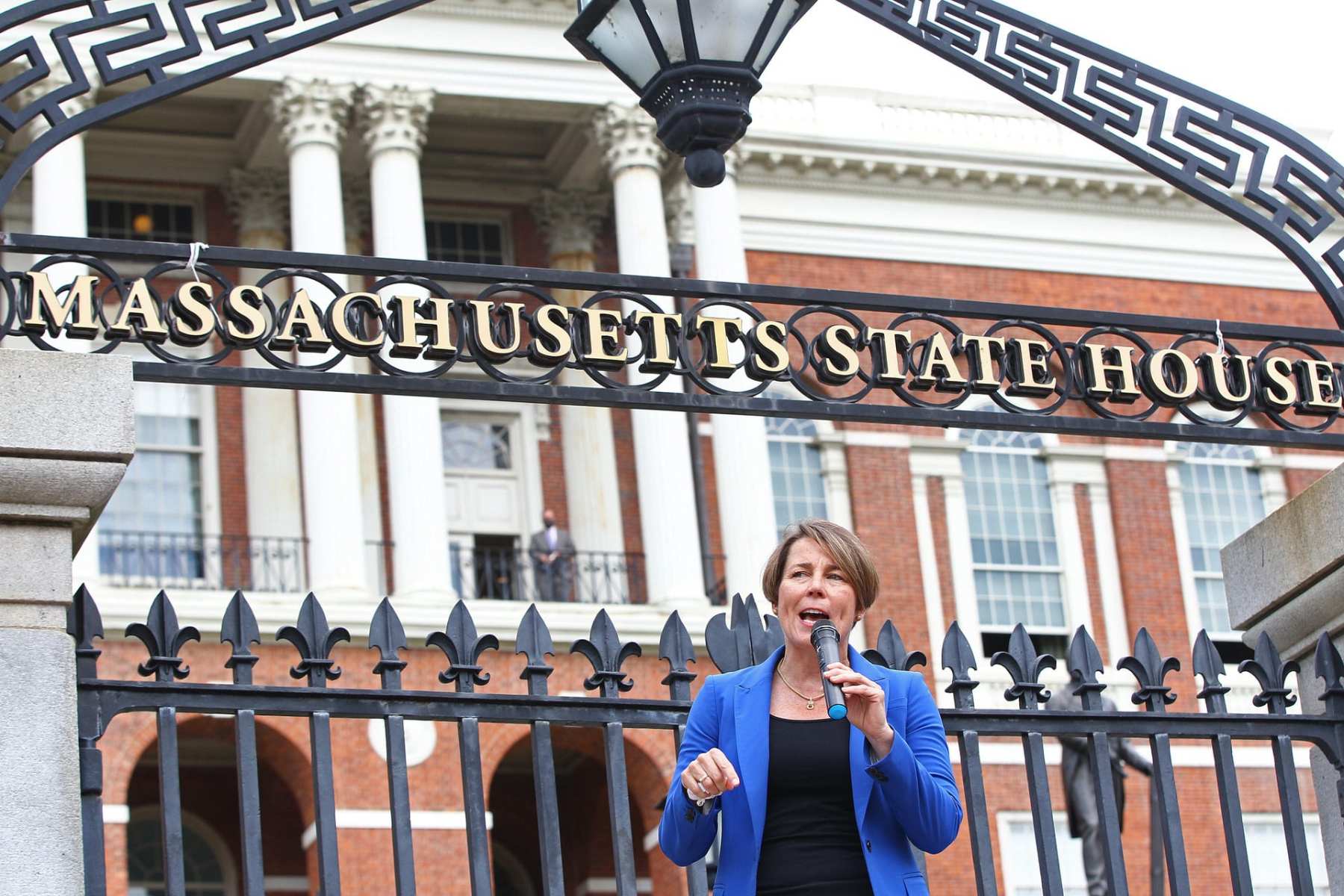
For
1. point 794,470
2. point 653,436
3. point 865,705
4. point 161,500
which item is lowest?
point 865,705

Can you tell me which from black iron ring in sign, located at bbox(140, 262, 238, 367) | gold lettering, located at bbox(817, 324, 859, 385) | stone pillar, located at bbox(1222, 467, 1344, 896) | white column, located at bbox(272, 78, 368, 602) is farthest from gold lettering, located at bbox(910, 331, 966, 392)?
white column, located at bbox(272, 78, 368, 602)

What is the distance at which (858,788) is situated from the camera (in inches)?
176

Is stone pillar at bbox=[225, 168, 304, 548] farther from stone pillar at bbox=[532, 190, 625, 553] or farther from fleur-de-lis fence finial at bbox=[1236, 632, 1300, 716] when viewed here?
fleur-de-lis fence finial at bbox=[1236, 632, 1300, 716]

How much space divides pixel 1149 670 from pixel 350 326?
1.85 metres

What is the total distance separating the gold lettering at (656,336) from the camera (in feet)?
17.8

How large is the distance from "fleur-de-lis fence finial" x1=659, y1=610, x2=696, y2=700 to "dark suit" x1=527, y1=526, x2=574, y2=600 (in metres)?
22.4

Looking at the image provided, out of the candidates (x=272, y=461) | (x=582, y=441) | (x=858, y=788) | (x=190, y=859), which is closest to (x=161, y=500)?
(x=272, y=461)

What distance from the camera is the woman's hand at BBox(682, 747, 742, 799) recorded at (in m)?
4.29

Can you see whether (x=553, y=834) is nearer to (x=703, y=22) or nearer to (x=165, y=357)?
(x=165, y=357)

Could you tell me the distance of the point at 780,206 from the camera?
1228 inches

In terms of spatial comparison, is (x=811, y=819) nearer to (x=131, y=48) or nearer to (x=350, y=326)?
(x=350, y=326)

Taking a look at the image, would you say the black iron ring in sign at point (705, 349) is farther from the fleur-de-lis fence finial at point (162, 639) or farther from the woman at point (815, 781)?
the fleur-de-lis fence finial at point (162, 639)

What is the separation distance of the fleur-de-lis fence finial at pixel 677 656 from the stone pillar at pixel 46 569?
45.6 inches

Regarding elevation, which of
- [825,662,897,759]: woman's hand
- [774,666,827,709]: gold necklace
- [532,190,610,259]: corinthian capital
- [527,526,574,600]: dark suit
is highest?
[532,190,610,259]: corinthian capital
